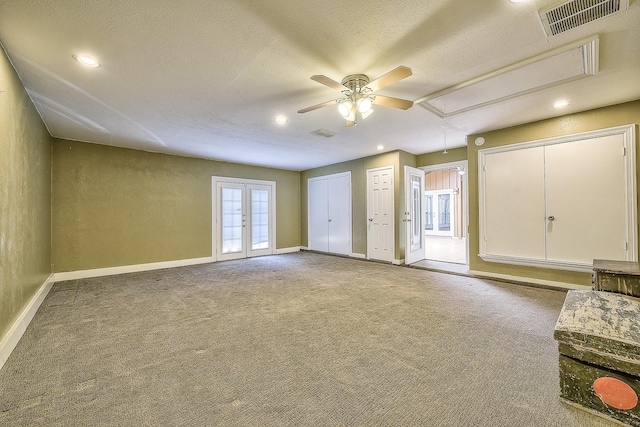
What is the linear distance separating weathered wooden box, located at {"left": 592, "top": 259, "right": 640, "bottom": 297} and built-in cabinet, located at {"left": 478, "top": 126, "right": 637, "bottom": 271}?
1509 mm

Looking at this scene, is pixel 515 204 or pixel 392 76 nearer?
pixel 392 76

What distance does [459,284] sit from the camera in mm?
4156

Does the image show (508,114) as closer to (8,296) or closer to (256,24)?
(256,24)

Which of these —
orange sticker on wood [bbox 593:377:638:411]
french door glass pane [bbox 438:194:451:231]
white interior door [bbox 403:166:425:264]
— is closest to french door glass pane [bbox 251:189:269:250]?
white interior door [bbox 403:166:425:264]

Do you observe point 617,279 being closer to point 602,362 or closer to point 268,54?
point 602,362

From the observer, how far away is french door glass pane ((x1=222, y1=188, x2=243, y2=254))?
6.67 metres

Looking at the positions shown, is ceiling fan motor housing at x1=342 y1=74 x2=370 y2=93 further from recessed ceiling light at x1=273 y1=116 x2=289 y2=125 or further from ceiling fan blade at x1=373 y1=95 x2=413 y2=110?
recessed ceiling light at x1=273 y1=116 x2=289 y2=125

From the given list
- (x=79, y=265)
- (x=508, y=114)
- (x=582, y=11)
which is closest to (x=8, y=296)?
(x=79, y=265)

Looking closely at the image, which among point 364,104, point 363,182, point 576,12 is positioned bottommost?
point 363,182

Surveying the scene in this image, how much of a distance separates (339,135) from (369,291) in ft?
8.70

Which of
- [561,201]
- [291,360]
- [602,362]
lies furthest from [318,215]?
[602,362]

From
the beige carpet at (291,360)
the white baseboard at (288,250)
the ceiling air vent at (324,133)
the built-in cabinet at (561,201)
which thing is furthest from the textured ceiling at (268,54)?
the white baseboard at (288,250)

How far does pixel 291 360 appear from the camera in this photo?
81.1 inches

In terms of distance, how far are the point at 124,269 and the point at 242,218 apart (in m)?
2.69
